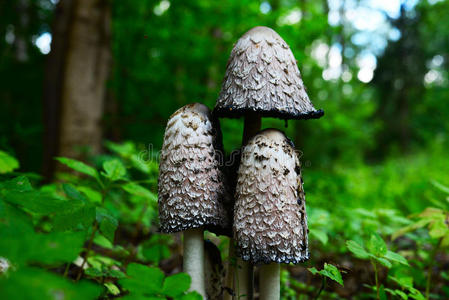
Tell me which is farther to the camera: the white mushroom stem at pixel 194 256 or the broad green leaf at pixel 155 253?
the broad green leaf at pixel 155 253

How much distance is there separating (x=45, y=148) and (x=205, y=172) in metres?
3.60

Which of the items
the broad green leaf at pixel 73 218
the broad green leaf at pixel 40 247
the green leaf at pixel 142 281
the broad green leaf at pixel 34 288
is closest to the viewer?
the broad green leaf at pixel 34 288

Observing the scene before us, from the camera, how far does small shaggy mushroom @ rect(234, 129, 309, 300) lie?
4.60ft

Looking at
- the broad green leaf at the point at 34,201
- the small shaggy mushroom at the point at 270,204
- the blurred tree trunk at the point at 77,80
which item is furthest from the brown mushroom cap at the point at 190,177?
the blurred tree trunk at the point at 77,80

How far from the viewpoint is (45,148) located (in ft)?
14.3

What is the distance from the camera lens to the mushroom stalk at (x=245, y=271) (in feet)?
5.35

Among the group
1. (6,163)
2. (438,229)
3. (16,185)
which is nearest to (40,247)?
(16,185)

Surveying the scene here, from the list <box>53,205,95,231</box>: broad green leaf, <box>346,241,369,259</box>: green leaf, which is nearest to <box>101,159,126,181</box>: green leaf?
<box>53,205,95,231</box>: broad green leaf

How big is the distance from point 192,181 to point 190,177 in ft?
0.06

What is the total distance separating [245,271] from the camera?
172 cm

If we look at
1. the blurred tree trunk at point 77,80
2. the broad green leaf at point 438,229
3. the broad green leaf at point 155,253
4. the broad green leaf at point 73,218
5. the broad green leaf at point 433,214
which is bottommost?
the broad green leaf at point 155,253

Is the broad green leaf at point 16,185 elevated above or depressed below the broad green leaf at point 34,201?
above

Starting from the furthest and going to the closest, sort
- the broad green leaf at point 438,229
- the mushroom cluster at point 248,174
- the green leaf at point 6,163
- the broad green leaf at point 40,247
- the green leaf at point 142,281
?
the green leaf at point 6,163
the broad green leaf at point 438,229
the mushroom cluster at point 248,174
the green leaf at point 142,281
the broad green leaf at point 40,247

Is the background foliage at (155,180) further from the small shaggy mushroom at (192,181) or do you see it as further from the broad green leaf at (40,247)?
the small shaggy mushroom at (192,181)
